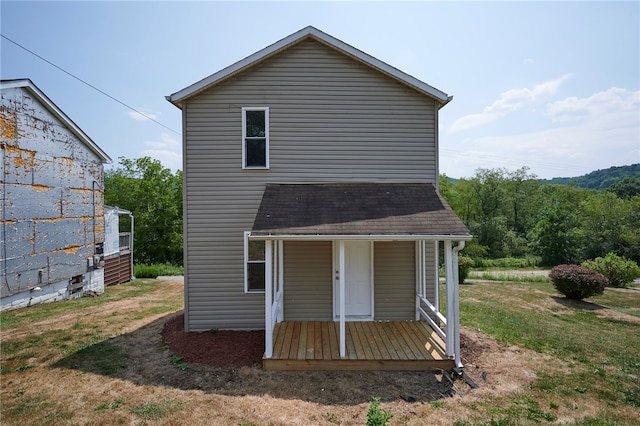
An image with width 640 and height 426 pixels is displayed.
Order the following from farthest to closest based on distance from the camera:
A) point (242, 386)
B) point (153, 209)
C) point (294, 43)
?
point (153, 209), point (294, 43), point (242, 386)

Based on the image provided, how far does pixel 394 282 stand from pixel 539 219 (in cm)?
4101

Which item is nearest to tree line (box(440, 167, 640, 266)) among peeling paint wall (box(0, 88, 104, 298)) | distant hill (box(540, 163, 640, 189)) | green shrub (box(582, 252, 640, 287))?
green shrub (box(582, 252, 640, 287))

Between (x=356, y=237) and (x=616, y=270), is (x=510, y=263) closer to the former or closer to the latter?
(x=616, y=270)

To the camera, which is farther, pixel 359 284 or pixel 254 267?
pixel 359 284

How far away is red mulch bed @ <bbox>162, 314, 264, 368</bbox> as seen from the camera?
6.28 metres

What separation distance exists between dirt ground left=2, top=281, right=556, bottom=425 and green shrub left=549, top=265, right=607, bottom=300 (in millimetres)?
7308

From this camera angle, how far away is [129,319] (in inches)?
360

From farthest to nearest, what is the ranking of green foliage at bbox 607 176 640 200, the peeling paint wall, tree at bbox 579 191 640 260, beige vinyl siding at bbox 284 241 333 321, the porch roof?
green foliage at bbox 607 176 640 200 → tree at bbox 579 191 640 260 → the peeling paint wall → beige vinyl siding at bbox 284 241 333 321 → the porch roof

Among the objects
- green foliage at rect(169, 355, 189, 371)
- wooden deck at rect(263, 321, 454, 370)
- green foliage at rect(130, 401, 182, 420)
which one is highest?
wooden deck at rect(263, 321, 454, 370)

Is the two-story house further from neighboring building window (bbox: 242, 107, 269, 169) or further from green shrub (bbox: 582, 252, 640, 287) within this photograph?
green shrub (bbox: 582, 252, 640, 287)

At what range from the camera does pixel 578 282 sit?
1173cm

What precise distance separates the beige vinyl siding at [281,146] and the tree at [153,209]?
20.1 meters

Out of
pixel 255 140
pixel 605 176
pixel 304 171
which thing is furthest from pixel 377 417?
pixel 605 176

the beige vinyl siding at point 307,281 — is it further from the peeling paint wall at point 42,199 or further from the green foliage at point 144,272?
the green foliage at point 144,272
